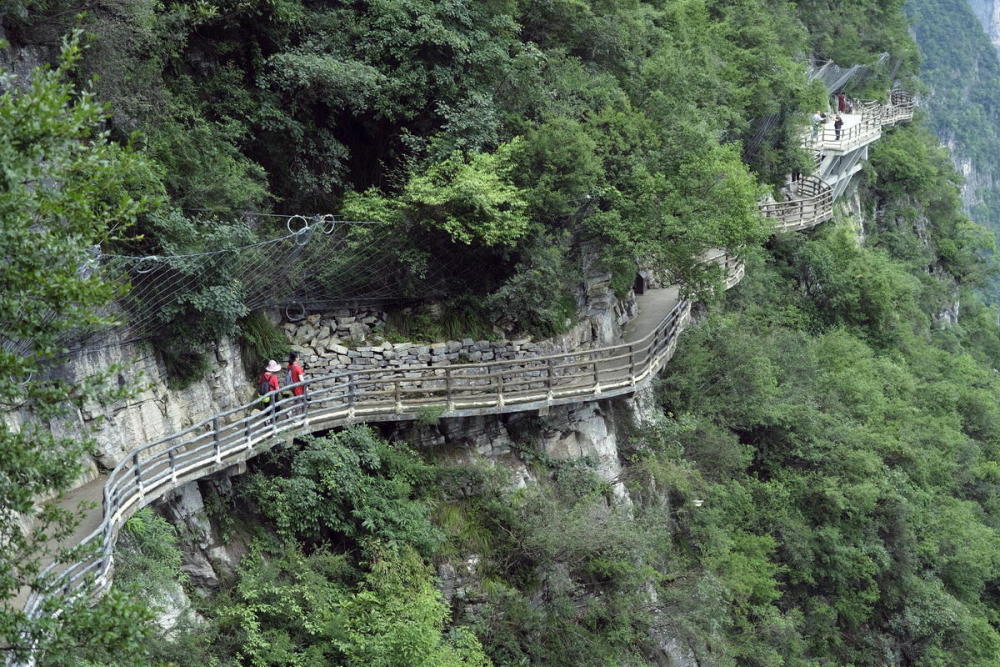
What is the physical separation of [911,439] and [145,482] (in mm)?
19469

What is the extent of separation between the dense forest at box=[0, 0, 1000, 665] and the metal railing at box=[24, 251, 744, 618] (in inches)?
19.7

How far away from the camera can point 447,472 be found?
54.5ft

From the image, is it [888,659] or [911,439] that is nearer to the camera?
[888,659]

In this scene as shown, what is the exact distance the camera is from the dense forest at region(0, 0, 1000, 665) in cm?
1212

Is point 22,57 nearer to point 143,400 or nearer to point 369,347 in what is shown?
point 143,400

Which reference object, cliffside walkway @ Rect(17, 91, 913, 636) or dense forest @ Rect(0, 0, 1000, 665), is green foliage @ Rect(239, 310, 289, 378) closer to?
dense forest @ Rect(0, 0, 1000, 665)

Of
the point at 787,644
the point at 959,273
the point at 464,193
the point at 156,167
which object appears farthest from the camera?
the point at 959,273

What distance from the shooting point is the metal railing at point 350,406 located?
12602mm

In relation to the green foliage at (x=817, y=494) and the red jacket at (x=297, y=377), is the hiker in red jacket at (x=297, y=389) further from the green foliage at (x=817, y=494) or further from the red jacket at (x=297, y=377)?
the green foliage at (x=817, y=494)

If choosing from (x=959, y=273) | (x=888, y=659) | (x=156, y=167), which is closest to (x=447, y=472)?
(x=156, y=167)

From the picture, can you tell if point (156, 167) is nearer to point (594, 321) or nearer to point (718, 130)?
point (594, 321)

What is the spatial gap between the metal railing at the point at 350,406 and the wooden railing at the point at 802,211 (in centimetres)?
1428

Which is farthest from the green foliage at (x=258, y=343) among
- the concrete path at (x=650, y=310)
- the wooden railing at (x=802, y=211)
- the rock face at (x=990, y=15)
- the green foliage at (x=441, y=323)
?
the rock face at (x=990, y=15)

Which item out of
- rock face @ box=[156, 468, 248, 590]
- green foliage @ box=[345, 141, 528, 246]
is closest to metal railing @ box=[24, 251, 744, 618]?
rock face @ box=[156, 468, 248, 590]
